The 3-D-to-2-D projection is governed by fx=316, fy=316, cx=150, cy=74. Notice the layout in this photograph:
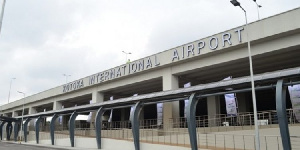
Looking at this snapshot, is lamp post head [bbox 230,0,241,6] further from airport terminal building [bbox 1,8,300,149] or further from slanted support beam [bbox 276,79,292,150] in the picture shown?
slanted support beam [bbox 276,79,292,150]

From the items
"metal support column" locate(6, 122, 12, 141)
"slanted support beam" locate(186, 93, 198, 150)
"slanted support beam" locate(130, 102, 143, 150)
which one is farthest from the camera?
"metal support column" locate(6, 122, 12, 141)

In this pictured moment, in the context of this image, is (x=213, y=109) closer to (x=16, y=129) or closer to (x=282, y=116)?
(x=282, y=116)

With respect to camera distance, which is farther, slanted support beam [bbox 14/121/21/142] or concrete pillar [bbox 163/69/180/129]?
slanted support beam [bbox 14/121/21/142]

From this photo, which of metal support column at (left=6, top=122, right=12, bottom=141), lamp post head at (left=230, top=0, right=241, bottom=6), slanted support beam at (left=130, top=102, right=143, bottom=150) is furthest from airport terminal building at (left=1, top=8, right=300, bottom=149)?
metal support column at (left=6, top=122, right=12, bottom=141)

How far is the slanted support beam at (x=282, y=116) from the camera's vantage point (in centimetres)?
1712

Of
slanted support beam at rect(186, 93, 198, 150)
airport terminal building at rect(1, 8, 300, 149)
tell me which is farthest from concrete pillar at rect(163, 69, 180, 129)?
slanted support beam at rect(186, 93, 198, 150)

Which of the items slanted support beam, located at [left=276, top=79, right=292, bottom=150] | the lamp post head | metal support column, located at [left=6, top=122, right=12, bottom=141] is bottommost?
metal support column, located at [left=6, top=122, right=12, bottom=141]

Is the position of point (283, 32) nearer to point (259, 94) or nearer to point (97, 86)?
point (259, 94)

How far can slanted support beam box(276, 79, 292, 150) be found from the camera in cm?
1712

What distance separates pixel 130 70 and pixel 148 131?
8.31 m

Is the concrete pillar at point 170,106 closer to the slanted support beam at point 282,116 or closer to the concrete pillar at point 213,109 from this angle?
the concrete pillar at point 213,109

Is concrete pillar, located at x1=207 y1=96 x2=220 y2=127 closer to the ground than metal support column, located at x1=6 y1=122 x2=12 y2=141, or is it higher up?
higher up

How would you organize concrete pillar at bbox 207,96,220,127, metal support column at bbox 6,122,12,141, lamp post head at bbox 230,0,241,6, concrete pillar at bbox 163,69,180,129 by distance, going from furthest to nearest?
metal support column at bbox 6,122,12,141 → concrete pillar at bbox 207,96,220,127 → concrete pillar at bbox 163,69,180,129 → lamp post head at bbox 230,0,241,6

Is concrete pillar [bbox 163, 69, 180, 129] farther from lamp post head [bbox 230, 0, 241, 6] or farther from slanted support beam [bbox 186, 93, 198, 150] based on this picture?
lamp post head [bbox 230, 0, 241, 6]
